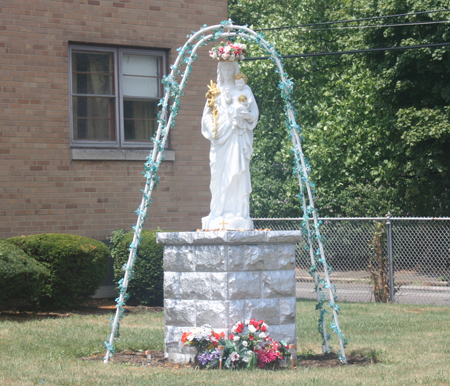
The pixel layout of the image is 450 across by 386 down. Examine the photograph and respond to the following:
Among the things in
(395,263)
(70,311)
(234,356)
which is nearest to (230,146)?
(234,356)

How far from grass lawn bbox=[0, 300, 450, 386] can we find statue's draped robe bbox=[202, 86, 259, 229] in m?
1.93

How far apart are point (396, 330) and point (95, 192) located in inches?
239

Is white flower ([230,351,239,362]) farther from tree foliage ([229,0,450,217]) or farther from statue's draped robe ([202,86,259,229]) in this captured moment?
tree foliage ([229,0,450,217])

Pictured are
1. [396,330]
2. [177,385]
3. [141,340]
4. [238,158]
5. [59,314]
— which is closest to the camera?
[177,385]

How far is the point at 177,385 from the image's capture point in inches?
232

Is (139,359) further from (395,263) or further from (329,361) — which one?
(395,263)

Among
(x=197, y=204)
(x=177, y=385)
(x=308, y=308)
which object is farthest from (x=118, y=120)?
(x=177, y=385)

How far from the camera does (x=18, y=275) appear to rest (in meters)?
9.81

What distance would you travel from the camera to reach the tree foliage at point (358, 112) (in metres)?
16.1

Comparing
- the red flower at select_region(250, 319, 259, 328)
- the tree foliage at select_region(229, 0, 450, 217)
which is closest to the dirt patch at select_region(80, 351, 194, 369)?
the red flower at select_region(250, 319, 259, 328)

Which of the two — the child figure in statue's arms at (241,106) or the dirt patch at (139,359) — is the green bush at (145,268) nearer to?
the dirt patch at (139,359)

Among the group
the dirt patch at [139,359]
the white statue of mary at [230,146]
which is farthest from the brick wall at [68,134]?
the white statue of mary at [230,146]

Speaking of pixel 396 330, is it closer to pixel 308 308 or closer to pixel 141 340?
pixel 308 308

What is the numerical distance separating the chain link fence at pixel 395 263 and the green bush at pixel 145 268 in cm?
317
